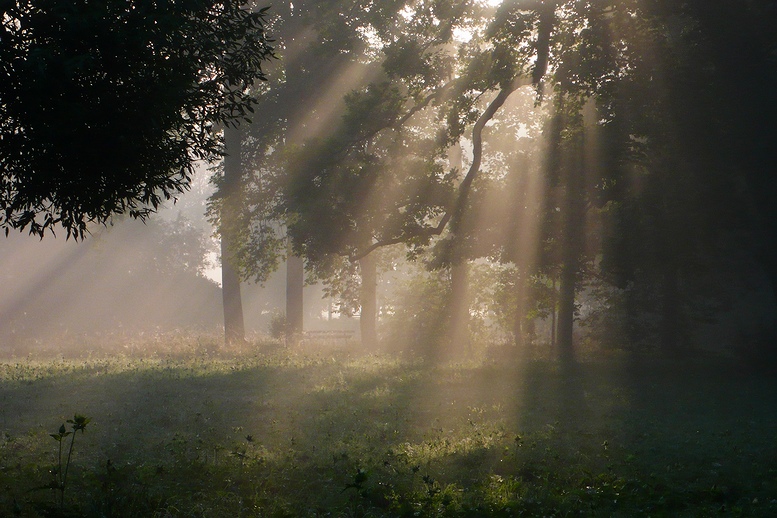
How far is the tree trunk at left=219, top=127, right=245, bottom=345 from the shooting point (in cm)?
3343

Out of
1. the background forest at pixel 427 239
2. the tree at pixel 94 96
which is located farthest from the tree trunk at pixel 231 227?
the tree at pixel 94 96

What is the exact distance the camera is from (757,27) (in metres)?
21.3

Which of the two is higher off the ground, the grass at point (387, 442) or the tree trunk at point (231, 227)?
the tree trunk at point (231, 227)

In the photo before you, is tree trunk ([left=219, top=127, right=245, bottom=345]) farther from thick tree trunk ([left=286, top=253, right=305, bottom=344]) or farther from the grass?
the grass

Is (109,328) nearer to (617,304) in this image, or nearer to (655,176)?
(617,304)

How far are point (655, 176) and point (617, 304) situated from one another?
7.69 meters

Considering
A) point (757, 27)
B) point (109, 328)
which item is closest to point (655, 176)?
point (757, 27)

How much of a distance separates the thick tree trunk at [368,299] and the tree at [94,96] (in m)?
26.7

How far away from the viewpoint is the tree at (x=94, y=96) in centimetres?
785

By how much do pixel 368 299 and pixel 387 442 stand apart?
2727cm

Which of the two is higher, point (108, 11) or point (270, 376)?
point (108, 11)

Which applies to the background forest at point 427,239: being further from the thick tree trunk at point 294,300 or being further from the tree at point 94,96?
the thick tree trunk at point 294,300

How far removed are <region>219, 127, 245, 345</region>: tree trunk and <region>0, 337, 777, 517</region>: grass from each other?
448 inches

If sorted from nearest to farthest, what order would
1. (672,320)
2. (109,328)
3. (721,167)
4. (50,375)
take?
1. (50,375)
2. (721,167)
3. (672,320)
4. (109,328)
